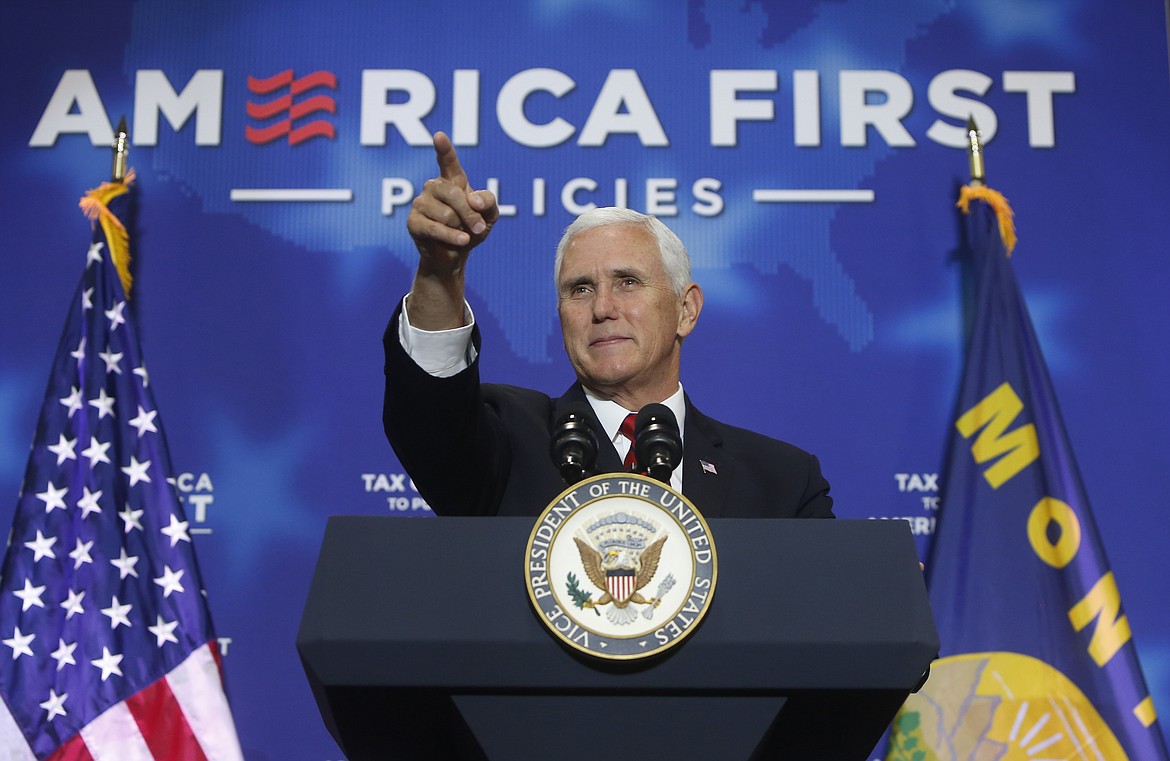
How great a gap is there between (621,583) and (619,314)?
881 millimetres

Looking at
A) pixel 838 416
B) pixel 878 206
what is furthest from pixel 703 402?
pixel 878 206

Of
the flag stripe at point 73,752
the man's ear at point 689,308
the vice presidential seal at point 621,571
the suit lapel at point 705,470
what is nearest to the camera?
the vice presidential seal at point 621,571

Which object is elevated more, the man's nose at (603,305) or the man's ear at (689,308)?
the man's ear at (689,308)

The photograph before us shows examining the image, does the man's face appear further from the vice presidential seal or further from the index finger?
the vice presidential seal

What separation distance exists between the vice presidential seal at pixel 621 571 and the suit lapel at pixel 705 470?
553mm

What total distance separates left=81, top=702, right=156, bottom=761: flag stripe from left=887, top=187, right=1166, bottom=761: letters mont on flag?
173cm

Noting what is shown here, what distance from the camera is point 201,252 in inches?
132

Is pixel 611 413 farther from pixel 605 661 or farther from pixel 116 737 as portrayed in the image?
pixel 116 737

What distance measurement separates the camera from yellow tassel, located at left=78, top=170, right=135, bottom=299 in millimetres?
3209

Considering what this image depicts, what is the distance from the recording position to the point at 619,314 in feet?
6.29

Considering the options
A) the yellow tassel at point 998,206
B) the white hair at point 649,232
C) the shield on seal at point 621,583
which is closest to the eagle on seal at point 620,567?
the shield on seal at point 621,583

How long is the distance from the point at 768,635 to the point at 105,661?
2233 millimetres

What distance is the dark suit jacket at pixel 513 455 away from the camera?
1.56 metres

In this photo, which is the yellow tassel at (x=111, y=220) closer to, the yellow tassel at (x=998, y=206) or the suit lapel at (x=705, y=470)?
the suit lapel at (x=705, y=470)
